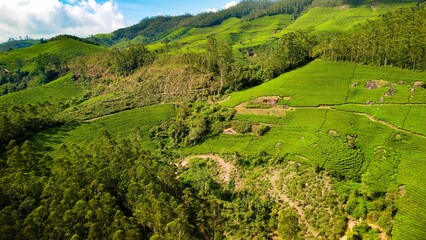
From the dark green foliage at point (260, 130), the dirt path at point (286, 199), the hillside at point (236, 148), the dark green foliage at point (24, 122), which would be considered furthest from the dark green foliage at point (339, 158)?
the dark green foliage at point (24, 122)

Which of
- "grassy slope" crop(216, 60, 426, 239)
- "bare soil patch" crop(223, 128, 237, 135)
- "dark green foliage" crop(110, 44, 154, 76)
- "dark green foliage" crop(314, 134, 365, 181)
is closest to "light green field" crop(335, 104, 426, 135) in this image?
"grassy slope" crop(216, 60, 426, 239)

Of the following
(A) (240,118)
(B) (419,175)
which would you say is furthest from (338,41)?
(B) (419,175)

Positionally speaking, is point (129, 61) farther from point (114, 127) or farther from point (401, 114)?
point (401, 114)

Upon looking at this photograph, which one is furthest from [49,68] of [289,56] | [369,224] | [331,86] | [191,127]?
[369,224]

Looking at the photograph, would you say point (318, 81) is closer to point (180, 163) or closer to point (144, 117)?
point (180, 163)

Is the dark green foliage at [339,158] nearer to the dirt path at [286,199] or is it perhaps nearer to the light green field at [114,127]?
the dirt path at [286,199]
